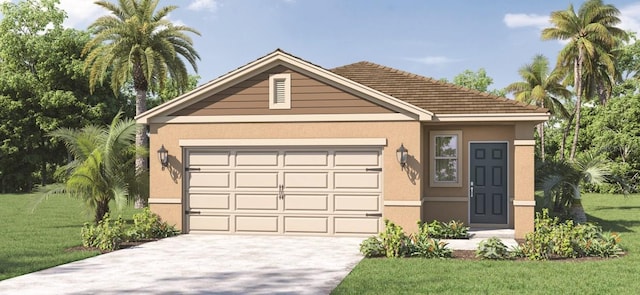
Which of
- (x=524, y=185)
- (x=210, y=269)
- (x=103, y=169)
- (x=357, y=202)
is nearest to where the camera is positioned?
(x=210, y=269)

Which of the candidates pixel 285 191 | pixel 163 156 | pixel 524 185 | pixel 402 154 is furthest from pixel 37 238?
pixel 524 185

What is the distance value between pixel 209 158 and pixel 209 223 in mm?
1644

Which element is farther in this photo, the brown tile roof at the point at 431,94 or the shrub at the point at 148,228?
the brown tile roof at the point at 431,94

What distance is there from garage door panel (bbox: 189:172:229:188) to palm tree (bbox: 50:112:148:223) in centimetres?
162

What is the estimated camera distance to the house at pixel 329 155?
591 inches

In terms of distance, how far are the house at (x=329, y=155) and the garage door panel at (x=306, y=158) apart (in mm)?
25

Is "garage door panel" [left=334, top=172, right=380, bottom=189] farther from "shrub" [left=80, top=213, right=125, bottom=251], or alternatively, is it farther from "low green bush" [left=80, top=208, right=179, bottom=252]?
"shrub" [left=80, top=213, right=125, bottom=251]

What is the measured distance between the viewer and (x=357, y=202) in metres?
15.3

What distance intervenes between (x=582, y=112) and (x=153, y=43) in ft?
110

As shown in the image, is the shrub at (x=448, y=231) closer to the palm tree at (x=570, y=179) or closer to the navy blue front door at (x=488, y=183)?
the navy blue front door at (x=488, y=183)

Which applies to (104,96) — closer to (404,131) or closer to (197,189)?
(197,189)

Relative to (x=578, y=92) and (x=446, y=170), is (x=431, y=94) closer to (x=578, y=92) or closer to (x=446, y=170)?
(x=446, y=170)

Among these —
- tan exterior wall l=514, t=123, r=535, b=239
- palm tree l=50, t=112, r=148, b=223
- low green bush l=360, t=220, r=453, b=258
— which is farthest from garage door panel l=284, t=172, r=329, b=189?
tan exterior wall l=514, t=123, r=535, b=239

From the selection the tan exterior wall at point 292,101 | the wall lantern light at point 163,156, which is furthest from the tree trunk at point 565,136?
the wall lantern light at point 163,156
